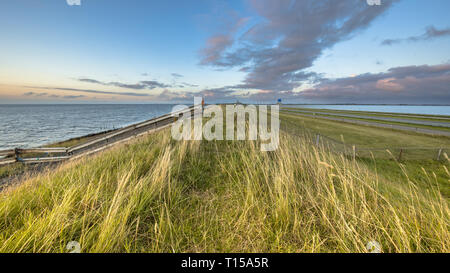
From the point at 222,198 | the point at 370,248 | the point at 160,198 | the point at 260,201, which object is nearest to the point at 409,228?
the point at 370,248

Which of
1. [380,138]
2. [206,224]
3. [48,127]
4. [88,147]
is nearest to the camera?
[206,224]

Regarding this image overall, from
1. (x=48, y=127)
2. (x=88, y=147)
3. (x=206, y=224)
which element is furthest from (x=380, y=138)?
(x=48, y=127)

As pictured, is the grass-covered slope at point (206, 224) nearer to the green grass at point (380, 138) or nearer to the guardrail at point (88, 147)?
the green grass at point (380, 138)

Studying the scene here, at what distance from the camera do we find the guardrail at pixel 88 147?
10.4 meters

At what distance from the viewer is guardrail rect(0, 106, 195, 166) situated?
1038cm

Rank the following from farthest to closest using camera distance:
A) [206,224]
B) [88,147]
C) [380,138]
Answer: [380,138], [88,147], [206,224]

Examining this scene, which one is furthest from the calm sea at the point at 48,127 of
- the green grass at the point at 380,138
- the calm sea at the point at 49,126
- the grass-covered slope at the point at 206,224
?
the green grass at the point at 380,138

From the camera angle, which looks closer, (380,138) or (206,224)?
(206,224)

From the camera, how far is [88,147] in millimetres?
12328

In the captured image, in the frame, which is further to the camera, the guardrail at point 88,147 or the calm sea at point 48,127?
the calm sea at point 48,127

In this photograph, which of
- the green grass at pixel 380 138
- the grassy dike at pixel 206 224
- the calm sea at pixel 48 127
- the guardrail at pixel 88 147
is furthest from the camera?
the calm sea at pixel 48 127

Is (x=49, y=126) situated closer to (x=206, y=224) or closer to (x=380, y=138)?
(x=206, y=224)
